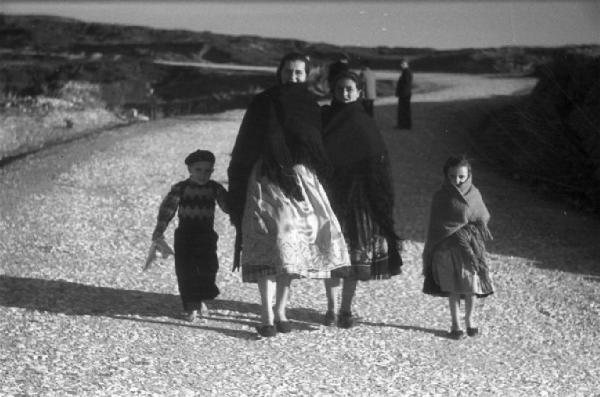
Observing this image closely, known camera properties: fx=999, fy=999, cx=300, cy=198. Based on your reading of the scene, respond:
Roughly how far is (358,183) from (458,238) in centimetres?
87

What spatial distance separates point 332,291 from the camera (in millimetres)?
7793

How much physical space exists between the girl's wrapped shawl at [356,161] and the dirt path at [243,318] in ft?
3.26

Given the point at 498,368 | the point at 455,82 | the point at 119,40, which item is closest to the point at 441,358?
the point at 498,368

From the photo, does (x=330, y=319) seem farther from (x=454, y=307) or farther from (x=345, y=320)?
(x=454, y=307)

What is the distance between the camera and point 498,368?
705 cm

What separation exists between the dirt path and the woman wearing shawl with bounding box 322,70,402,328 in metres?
0.64

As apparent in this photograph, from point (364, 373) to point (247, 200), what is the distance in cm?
150

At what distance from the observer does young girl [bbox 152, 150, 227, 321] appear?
7594 mm

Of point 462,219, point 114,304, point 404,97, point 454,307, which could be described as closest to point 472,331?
point 454,307

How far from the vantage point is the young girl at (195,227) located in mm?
7594

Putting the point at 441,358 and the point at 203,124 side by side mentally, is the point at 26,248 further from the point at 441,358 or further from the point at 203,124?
the point at 203,124

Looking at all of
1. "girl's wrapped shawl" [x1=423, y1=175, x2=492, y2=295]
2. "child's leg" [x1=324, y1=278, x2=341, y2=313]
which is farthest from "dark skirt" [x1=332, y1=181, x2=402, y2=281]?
"girl's wrapped shawl" [x1=423, y1=175, x2=492, y2=295]

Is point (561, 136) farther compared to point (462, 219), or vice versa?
point (561, 136)

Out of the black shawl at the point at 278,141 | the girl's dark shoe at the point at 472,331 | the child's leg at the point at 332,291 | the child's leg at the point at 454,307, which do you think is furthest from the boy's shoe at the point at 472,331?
the black shawl at the point at 278,141
